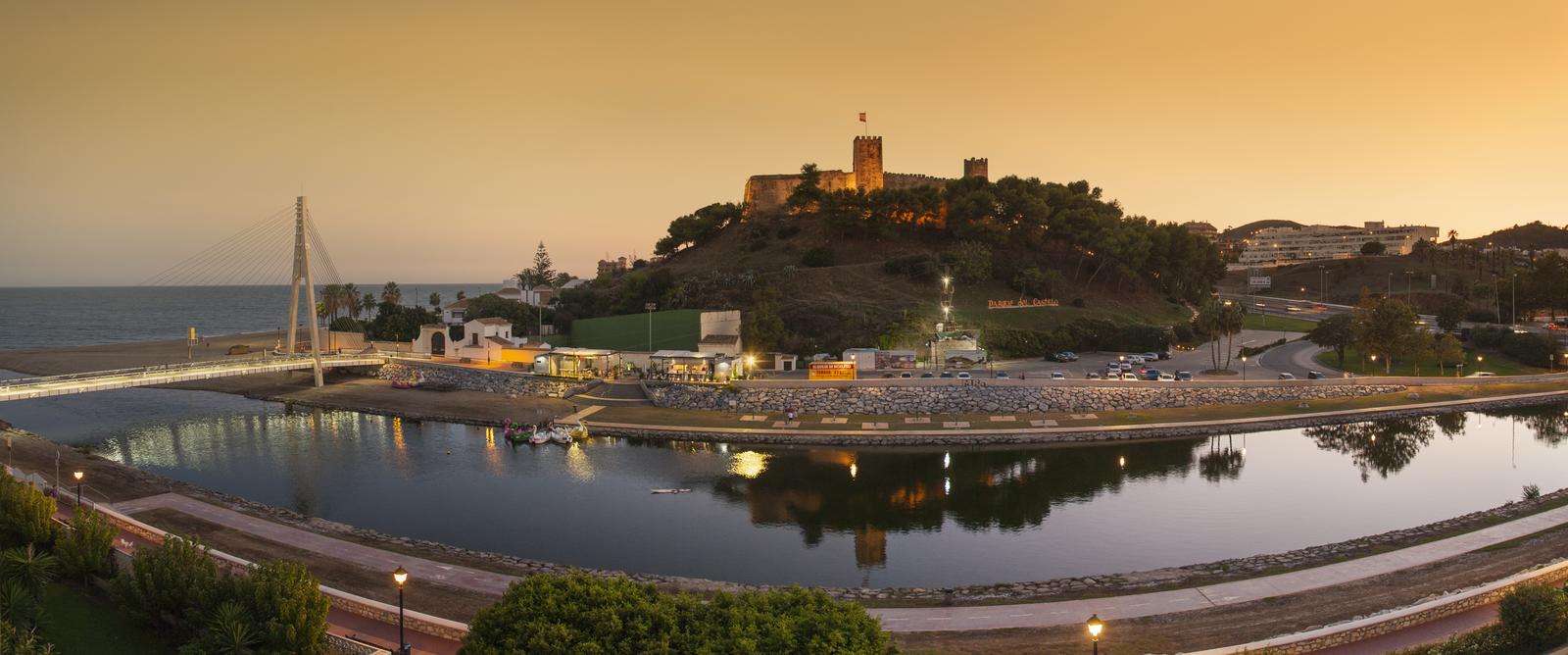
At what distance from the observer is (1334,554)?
73.5 feet

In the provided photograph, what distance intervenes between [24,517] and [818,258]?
59.4m

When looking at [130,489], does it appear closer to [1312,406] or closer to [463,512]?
[463,512]

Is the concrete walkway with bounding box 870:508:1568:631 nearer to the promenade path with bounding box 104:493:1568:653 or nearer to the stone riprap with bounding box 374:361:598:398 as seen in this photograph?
the promenade path with bounding box 104:493:1568:653

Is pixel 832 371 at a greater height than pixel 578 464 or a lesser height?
greater

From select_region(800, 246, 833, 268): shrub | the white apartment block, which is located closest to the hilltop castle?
select_region(800, 246, 833, 268): shrub

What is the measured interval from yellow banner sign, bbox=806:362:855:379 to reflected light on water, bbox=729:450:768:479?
1037 centimetres

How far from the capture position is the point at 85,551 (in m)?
17.3

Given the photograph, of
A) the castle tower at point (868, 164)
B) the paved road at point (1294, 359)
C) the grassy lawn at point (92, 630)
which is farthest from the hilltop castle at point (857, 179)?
the grassy lawn at point (92, 630)

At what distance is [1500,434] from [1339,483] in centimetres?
1559

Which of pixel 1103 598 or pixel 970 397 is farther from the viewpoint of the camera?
pixel 970 397

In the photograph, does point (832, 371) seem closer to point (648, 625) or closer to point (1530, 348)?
point (648, 625)

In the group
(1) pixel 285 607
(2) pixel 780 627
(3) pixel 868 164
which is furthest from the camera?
(3) pixel 868 164

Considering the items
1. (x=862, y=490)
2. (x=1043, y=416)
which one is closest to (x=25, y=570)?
(x=862, y=490)

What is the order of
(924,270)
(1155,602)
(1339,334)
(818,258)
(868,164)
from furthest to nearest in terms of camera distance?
1. (868,164)
2. (818,258)
3. (924,270)
4. (1339,334)
5. (1155,602)
